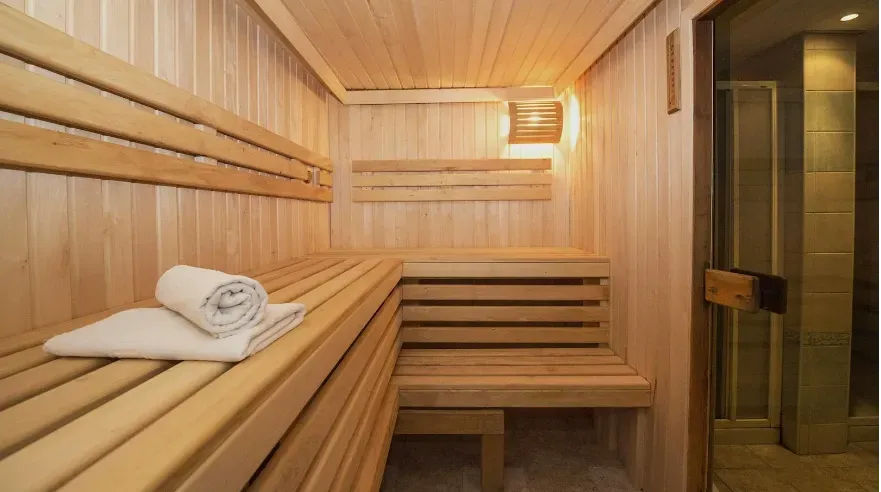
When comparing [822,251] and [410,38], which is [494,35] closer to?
[410,38]

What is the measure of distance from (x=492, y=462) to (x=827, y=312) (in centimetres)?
160

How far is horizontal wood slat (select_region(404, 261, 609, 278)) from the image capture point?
2.63 m

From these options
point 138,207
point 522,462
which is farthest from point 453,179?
point 138,207

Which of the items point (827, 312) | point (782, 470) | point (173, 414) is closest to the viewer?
point (173, 414)

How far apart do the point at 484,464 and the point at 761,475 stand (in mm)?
1201

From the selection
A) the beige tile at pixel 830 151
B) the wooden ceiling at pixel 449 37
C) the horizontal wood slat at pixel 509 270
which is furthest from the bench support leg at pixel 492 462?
the wooden ceiling at pixel 449 37

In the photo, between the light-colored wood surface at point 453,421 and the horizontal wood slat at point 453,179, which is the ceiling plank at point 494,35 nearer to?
the horizontal wood slat at point 453,179

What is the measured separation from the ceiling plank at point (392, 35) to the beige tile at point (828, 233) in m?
2.00

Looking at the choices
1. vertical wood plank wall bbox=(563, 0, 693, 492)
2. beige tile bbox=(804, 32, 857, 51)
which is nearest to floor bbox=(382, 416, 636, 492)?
vertical wood plank wall bbox=(563, 0, 693, 492)

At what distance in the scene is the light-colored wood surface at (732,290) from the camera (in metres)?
1.52

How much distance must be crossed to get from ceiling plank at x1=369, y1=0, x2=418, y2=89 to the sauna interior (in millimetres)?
22

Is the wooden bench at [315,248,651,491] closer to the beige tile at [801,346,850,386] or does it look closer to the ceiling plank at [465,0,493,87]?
the beige tile at [801,346,850,386]

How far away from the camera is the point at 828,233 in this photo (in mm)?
1312

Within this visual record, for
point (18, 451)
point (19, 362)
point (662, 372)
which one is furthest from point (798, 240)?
point (19, 362)
